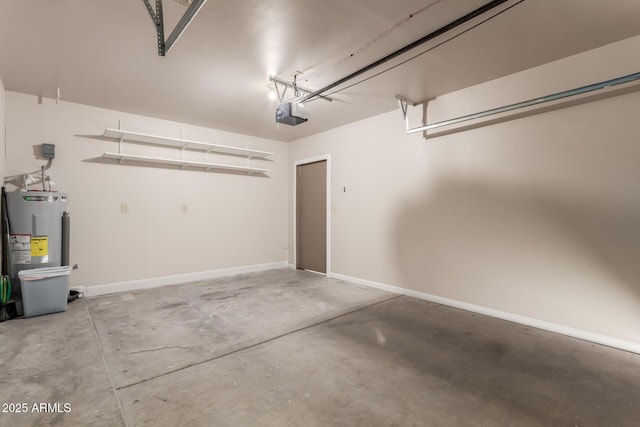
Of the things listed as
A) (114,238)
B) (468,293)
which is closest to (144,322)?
(114,238)

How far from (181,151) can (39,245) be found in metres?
2.21

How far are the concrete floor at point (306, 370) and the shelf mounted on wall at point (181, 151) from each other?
2.12 m

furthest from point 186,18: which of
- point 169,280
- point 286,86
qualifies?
point 169,280

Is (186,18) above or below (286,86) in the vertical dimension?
below

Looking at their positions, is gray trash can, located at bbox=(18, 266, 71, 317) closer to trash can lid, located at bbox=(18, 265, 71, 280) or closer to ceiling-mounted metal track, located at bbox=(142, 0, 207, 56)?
trash can lid, located at bbox=(18, 265, 71, 280)

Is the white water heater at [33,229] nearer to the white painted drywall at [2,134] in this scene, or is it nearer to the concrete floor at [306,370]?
the white painted drywall at [2,134]

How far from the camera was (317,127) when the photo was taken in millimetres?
5086

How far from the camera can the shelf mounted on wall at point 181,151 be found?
4105 millimetres

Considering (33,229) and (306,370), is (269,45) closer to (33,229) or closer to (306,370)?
(306,370)

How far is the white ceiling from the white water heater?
131 centimetres

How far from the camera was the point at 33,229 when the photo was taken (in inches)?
132

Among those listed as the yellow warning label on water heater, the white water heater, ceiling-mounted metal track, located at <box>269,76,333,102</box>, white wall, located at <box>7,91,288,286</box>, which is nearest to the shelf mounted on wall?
white wall, located at <box>7,91,288,286</box>

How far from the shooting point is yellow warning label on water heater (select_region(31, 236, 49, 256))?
3.34 metres

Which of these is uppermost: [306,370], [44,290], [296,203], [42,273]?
[296,203]
